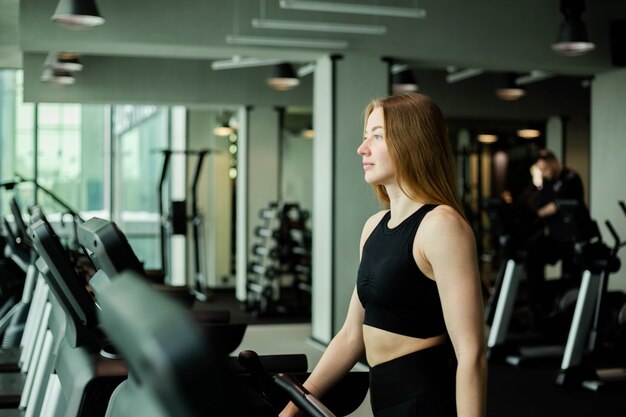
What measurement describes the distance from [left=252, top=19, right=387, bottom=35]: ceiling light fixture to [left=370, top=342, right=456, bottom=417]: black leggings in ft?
16.3

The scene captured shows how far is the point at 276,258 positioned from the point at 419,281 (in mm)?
8311

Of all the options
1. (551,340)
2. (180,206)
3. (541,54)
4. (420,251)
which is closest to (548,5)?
(541,54)

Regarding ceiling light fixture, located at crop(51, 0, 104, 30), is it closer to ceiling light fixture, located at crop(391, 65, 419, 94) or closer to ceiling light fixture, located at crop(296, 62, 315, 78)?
ceiling light fixture, located at crop(296, 62, 315, 78)

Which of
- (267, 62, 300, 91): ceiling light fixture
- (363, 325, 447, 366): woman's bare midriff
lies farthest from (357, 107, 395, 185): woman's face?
(267, 62, 300, 91): ceiling light fixture

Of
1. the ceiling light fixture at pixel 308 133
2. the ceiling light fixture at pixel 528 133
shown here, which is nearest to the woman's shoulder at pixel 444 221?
the ceiling light fixture at pixel 308 133

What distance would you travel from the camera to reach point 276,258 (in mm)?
10000

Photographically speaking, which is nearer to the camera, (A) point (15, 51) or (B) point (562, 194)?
(B) point (562, 194)

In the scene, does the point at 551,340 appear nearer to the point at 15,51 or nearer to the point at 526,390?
the point at 526,390

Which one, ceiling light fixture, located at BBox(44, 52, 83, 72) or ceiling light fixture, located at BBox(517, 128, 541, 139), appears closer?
ceiling light fixture, located at BBox(44, 52, 83, 72)

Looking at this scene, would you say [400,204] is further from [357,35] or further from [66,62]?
[66,62]

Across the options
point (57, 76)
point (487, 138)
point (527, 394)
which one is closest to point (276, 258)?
point (57, 76)

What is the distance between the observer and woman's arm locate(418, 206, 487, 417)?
1.62 m

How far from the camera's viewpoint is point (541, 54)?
7750 mm

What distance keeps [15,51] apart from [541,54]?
5768 mm
